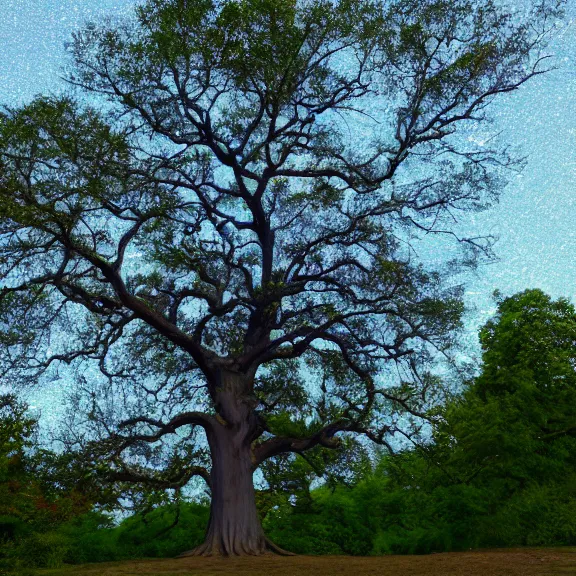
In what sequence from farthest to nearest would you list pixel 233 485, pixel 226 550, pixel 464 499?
pixel 464 499 → pixel 233 485 → pixel 226 550

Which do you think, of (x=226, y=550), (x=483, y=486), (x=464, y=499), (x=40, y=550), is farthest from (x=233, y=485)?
(x=483, y=486)

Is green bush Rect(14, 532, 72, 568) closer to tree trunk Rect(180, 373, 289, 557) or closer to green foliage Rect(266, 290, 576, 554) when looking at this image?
tree trunk Rect(180, 373, 289, 557)

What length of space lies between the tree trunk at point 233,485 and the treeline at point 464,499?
102 inches

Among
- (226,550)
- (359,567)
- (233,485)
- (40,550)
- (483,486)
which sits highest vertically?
(483,486)

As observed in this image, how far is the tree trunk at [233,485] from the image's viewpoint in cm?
1728

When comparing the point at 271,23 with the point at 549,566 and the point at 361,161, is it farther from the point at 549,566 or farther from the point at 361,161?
the point at 549,566

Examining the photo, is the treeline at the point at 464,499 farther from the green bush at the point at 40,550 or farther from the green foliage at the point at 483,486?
the green bush at the point at 40,550

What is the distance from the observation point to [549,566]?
495 inches

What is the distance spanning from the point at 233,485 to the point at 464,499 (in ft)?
27.3

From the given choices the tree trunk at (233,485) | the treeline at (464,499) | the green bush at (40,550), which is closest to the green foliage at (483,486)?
the treeline at (464,499)

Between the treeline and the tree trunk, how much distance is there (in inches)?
102

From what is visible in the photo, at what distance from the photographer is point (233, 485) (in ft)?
58.0

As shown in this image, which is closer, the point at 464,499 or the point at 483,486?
the point at 464,499

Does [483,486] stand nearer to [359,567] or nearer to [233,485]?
[233,485]
